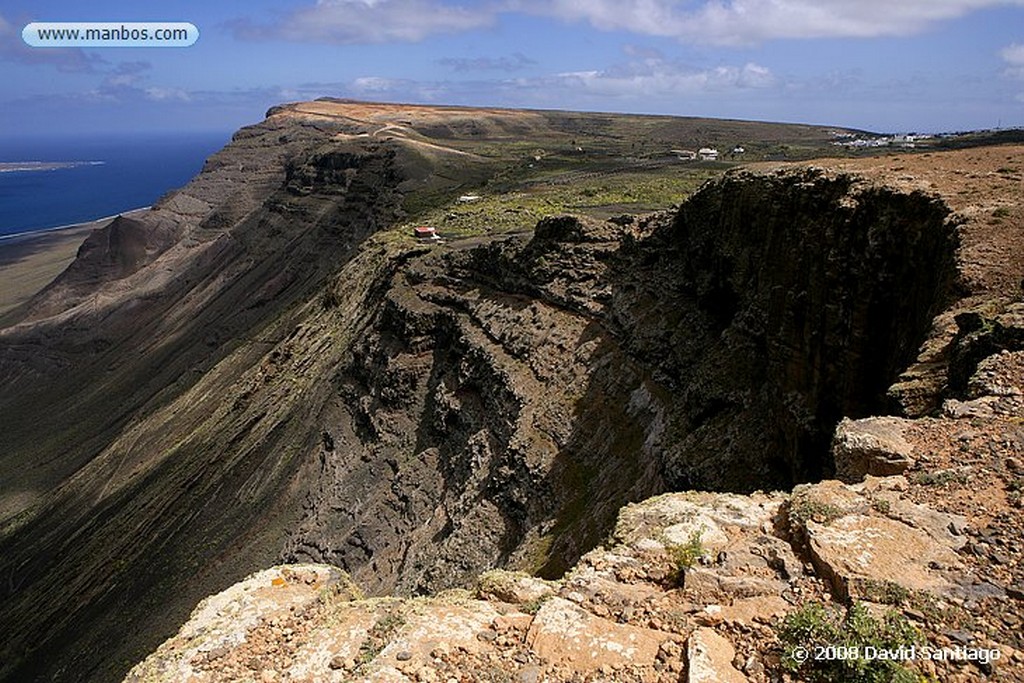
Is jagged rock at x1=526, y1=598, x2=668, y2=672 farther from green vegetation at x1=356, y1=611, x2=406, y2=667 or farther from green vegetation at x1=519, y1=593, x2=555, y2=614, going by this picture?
green vegetation at x1=356, y1=611, x2=406, y2=667

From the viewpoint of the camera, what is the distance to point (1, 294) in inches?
5340

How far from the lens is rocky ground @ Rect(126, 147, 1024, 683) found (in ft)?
26.9

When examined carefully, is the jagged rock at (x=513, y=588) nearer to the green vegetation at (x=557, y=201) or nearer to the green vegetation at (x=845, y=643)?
the green vegetation at (x=845, y=643)

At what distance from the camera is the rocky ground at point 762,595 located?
8203mm

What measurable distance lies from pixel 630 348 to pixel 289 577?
20.1 meters

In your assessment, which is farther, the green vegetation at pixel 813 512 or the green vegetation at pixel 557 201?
the green vegetation at pixel 557 201

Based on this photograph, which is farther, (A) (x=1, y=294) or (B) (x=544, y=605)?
(A) (x=1, y=294)

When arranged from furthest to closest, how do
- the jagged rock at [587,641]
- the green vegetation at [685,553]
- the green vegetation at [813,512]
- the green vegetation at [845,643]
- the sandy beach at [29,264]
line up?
the sandy beach at [29,264] < the green vegetation at [685,553] < the green vegetation at [813,512] < the jagged rock at [587,641] < the green vegetation at [845,643]

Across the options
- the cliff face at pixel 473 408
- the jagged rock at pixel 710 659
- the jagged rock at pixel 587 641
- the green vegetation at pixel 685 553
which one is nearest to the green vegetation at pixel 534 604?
the jagged rock at pixel 587 641

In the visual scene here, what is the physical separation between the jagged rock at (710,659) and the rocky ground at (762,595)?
2cm

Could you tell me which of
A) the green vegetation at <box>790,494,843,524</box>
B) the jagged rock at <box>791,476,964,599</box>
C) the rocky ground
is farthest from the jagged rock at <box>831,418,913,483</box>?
the green vegetation at <box>790,494,843,524</box>

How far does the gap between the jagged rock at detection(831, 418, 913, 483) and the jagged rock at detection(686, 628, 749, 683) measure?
13.8 feet

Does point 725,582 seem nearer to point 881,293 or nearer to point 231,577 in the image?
point 881,293

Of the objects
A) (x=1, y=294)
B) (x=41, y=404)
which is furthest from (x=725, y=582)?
(x=1, y=294)
